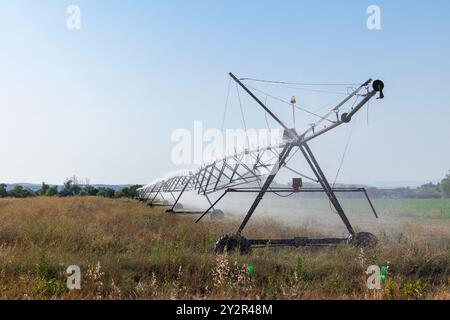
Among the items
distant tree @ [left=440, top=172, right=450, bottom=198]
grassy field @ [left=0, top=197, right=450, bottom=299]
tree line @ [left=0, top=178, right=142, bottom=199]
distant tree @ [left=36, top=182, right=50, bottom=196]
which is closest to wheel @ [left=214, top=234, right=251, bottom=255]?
grassy field @ [left=0, top=197, right=450, bottom=299]

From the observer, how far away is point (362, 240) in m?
12.3

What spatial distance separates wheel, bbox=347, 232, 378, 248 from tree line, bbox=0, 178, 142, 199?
173 feet

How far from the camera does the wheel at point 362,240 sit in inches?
478

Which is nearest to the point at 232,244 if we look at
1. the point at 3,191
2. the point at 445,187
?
the point at 3,191

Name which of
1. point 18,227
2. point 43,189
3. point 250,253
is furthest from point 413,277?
point 43,189

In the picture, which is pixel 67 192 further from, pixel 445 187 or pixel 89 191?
pixel 445 187

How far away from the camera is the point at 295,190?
1320 cm

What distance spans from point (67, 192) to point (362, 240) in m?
65.7

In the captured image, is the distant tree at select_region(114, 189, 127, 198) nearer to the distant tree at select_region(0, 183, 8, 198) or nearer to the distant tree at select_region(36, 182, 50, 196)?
the distant tree at select_region(36, 182, 50, 196)

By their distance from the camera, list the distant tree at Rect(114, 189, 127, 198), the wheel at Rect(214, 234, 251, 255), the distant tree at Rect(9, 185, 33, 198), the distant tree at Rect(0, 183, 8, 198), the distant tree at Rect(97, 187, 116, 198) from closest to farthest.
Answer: the wheel at Rect(214, 234, 251, 255) < the distant tree at Rect(9, 185, 33, 198) < the distant tree at Rect(0, 183, 8, 198) < the distant tree at Rect(97, 187, 116, 198) < the distant tree at Rect(114, 189, 127, 198)

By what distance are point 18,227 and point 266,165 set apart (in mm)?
9055

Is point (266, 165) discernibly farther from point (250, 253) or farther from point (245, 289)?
point (245, 289)

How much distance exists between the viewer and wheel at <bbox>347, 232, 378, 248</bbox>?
478 inches

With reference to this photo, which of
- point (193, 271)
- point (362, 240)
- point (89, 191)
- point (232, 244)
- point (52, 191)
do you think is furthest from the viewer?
point (89, 191)
